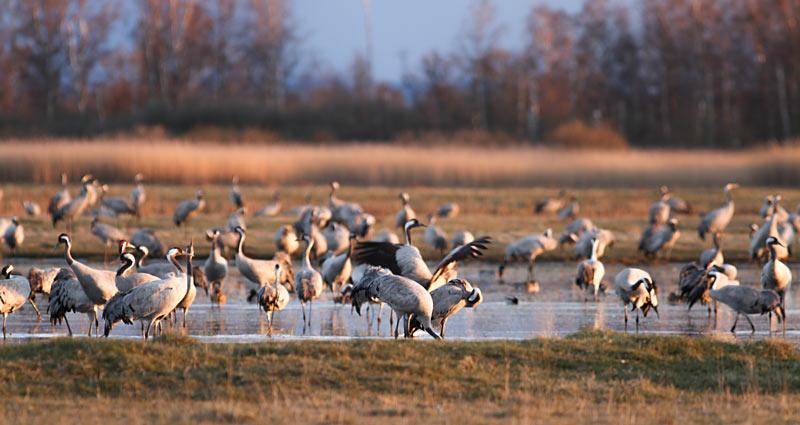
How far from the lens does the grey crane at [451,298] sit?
33.6 ft

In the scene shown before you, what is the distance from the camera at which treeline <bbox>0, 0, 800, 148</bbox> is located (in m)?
44.3

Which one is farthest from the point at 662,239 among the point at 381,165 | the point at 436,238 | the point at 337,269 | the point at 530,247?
the point at 381,165

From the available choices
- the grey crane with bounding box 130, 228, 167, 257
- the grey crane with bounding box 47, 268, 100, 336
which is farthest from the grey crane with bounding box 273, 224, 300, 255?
the grey crane with bounding box 47, 268, 100, 336

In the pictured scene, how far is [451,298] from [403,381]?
2.79m

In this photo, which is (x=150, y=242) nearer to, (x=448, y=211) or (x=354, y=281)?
(x=354, y=281)

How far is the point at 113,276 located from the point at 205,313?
1.79 metres

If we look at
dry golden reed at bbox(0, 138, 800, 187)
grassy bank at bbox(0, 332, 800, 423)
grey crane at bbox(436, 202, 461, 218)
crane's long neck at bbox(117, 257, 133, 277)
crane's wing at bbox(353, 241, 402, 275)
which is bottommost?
grassy bank at bbox(0, 332, 800, 423)

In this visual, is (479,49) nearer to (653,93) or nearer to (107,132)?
(653,93)

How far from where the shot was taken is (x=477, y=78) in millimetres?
48688

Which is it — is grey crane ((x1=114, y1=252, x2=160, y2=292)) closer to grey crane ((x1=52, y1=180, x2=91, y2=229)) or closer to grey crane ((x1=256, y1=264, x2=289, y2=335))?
grey crane ((x1=256, y1=264, x2=289, y2=335))

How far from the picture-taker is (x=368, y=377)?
7648 millimetres

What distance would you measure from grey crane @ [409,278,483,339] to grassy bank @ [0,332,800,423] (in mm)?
1377

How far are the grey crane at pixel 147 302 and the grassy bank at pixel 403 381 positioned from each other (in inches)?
53.5

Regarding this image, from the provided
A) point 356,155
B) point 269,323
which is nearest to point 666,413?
point 269,323
